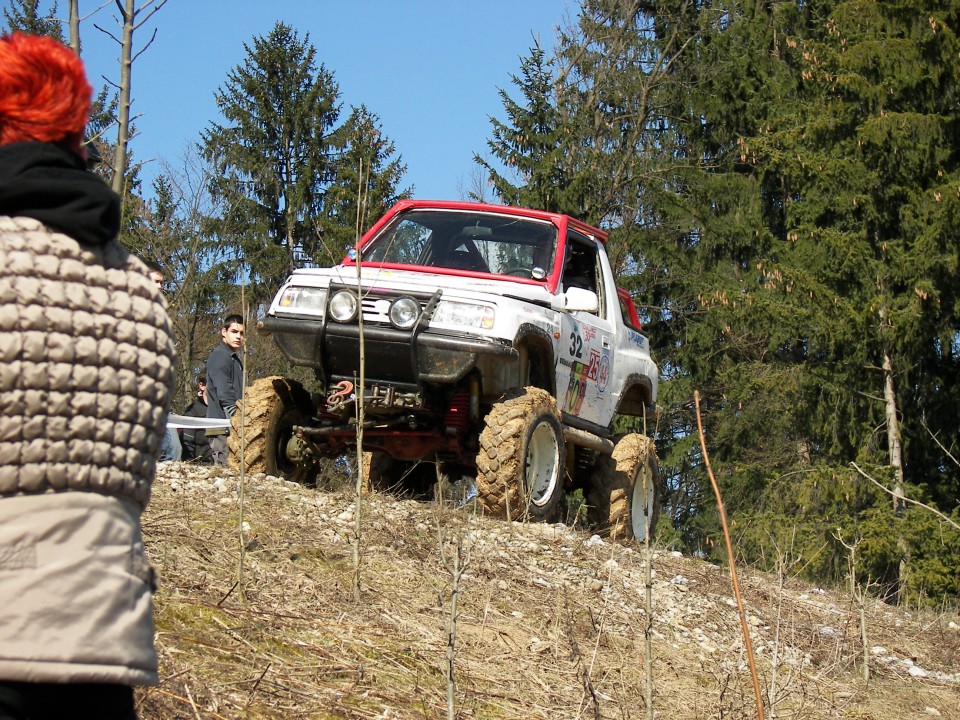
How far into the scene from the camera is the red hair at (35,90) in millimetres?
2508

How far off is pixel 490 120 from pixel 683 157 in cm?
446

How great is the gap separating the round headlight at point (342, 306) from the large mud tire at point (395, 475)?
2339 millimetres

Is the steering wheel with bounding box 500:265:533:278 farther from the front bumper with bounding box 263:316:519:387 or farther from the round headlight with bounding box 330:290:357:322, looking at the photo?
the round headlight with bounding box 330:290:357:322

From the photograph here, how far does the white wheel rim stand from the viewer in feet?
28.8

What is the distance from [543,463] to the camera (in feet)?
29.4

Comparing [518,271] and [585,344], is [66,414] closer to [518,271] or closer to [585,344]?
[518,271]

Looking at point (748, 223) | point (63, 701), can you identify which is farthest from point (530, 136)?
point (63, 701)

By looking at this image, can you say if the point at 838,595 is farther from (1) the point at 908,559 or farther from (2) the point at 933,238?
(2) the point at 933,238

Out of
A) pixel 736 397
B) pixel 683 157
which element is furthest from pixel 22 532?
pixel 683 157

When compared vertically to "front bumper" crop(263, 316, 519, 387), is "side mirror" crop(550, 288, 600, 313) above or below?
A: above

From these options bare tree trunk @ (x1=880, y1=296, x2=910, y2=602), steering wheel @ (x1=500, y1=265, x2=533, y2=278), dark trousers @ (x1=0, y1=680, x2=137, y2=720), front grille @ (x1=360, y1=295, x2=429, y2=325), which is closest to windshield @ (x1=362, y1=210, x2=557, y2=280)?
steering wheel @ (x1=500, y1=265, x2=533, y2=278)

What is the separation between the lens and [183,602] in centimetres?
533

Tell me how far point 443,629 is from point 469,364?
8.96ft

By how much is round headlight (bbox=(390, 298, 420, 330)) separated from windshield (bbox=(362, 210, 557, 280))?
1.33 metres
